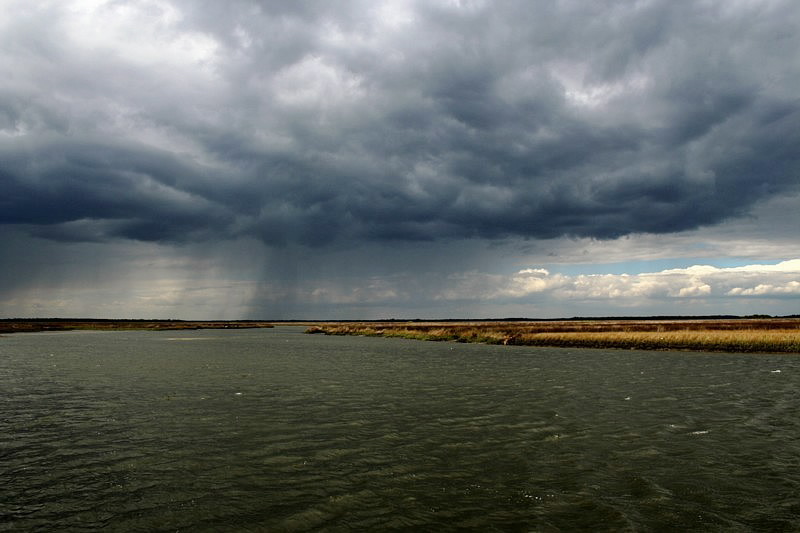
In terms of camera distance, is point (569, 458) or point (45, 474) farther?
point (569, 458)

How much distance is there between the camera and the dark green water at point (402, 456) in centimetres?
1035

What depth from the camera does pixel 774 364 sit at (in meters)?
40.7

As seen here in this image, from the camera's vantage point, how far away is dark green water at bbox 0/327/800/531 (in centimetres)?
1035

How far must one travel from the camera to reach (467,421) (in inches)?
781

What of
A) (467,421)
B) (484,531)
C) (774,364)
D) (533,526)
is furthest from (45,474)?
(774,364)

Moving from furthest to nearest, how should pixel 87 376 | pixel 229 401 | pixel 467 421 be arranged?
pixel 87 376, pixel 229 401, pixel 467 421

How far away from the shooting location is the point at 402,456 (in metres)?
14.8

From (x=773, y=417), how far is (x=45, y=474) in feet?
80.3

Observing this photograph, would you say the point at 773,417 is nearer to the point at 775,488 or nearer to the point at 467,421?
the point at 775,488

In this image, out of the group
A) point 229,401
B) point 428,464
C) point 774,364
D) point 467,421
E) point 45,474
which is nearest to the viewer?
point 45,474

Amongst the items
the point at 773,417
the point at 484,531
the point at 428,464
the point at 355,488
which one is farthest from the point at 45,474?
the point at 773,417

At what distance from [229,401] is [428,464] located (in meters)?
13.6

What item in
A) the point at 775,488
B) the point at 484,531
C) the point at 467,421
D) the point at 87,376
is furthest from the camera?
the point at 87,376

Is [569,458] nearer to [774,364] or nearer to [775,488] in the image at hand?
[775,488]
